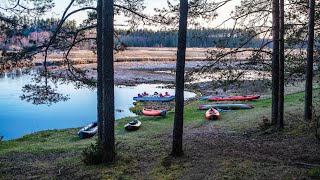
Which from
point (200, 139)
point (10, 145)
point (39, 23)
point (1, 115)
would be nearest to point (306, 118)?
point (200, 139)

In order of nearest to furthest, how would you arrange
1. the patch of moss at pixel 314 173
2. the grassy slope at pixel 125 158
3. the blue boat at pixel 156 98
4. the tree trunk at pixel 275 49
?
the patch of moss at pixel 314 173 < the grassy slope at pixel 125 158 < the tree trunk at pixel 275 49 < the blue boat at pixel 156 98

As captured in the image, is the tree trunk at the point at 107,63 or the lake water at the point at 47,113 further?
the lake water at the point at 47,113

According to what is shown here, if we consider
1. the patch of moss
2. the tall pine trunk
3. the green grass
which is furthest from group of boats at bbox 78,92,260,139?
the patch of moss

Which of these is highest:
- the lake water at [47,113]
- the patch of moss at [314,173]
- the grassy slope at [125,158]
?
the patch of moss at [314,173]

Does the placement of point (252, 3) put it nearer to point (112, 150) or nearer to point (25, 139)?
point (112, 150)

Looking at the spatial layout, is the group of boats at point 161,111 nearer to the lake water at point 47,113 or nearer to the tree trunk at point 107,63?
the lake water at point 47,113

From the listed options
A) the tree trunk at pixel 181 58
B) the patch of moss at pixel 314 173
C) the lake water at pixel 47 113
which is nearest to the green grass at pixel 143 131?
the lake water at pixel 47 113

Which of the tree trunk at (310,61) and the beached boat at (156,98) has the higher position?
the tree trunk at (310,61)

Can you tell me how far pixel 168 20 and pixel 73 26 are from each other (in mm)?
5241

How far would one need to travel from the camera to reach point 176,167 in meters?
8.60

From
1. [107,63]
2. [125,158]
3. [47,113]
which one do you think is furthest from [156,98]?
[107,63]

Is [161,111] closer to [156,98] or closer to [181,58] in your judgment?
[156,98]

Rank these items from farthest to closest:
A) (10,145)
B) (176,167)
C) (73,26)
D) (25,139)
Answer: (25,139)
(10,145)
(73,26)
(176,167)

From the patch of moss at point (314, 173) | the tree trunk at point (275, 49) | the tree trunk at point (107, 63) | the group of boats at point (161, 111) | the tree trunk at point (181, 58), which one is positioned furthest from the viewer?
the group of boats at point (161, 111)
